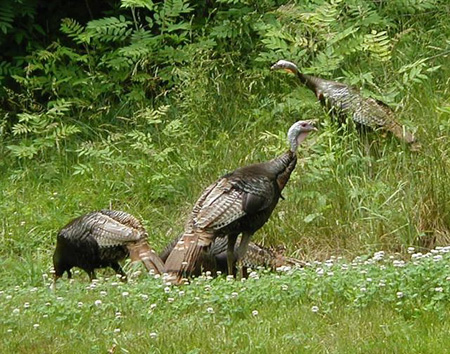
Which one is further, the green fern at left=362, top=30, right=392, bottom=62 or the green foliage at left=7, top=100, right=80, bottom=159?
the green foliage at left=7, top=100, right=80, bottom=159

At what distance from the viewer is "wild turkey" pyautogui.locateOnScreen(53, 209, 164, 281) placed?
8375 millimetres

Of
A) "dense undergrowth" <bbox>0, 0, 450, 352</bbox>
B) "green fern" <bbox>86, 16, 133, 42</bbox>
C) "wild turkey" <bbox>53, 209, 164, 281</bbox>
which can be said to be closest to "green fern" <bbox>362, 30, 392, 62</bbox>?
"dense undergrowth" <bbox>0, 0, 450, 352</bbox>

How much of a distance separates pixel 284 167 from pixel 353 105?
164 centimetres

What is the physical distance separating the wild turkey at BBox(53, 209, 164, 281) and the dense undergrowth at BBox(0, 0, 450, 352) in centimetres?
21

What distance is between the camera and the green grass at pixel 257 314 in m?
5.99

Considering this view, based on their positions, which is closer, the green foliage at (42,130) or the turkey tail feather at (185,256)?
the turkey tail feather at (185,256)

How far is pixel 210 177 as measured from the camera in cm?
1014

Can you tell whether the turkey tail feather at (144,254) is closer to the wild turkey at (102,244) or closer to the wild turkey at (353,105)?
the wild turkey at (102,244)

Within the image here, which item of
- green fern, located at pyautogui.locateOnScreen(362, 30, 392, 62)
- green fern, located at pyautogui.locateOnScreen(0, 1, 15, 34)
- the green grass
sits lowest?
the green grass

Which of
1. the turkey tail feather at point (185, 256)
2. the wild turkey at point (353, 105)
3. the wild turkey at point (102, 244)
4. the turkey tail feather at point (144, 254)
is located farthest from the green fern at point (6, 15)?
the turkey tail feather at point (185, 256)

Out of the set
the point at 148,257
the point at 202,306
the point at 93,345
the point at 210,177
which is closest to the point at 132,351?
the point at 93,345

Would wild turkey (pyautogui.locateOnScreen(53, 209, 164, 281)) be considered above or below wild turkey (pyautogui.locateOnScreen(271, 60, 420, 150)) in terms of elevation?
Result: below

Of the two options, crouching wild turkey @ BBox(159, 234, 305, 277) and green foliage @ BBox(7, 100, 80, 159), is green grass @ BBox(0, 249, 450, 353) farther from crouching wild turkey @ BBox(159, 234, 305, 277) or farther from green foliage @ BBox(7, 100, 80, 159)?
green foliage @ BBox(7, 100, 80, 159)

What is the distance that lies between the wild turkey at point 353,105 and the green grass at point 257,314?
7.83ft
